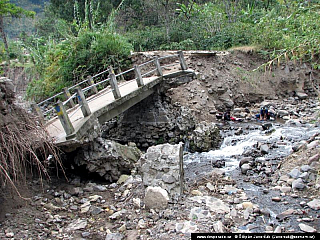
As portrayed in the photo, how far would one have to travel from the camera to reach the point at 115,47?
44.7 feet

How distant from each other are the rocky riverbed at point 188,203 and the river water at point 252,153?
1.3 inches

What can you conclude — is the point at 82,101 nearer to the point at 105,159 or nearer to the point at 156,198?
the point at 105,159

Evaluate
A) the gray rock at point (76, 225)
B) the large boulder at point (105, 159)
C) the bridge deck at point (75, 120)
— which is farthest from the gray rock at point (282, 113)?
the gray rock at point (76, 225)

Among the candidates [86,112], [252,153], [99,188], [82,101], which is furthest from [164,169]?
[252,153]

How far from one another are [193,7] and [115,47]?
8441 millimetres

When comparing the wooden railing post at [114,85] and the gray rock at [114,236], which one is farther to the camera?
the wooden railing post at [114,85]

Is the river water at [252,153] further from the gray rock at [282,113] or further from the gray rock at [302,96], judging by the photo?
the gray rock at [302,96]

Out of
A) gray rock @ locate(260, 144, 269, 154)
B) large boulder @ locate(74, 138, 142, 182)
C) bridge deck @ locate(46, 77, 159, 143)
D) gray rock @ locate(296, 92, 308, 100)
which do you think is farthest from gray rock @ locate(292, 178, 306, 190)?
gray rock @ locate(296, 92, 308, 100)

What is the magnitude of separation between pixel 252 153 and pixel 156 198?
3850 mm

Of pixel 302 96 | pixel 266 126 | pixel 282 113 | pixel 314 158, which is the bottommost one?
pixel 302 96

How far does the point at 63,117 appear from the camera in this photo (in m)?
5.89

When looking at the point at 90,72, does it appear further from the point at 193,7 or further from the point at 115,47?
the point at 193,7

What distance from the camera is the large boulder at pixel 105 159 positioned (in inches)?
283

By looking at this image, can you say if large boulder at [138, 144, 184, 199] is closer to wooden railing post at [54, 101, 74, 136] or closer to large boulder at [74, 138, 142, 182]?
large boulder at [74, 138, 142, 182]
